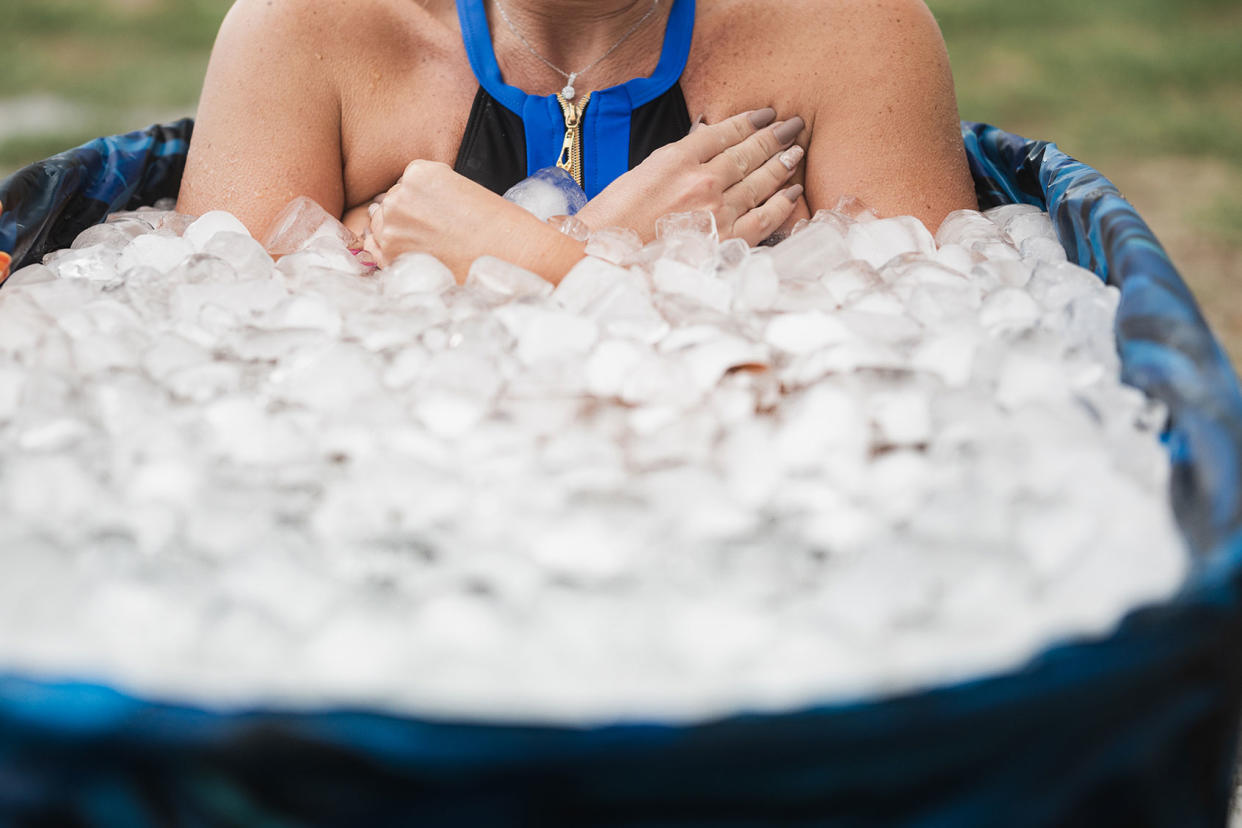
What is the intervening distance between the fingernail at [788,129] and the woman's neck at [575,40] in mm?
221

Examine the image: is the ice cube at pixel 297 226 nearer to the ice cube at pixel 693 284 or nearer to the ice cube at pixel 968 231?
the ice cube at pixel 693 284

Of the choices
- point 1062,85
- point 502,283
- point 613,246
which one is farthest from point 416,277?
point 1062,85

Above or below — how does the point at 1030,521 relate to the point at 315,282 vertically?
below

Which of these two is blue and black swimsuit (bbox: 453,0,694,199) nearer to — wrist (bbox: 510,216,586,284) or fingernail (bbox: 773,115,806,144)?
fingernail (bbox: 773,115,806,144)

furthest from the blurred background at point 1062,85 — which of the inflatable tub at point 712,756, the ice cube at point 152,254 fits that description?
the ice cube at point 152,254

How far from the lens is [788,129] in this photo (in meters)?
Result: 1.29

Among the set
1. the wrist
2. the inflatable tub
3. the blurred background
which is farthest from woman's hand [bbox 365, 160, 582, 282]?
the blurred background

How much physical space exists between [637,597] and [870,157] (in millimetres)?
940

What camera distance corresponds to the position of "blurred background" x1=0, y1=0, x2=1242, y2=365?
345 cm

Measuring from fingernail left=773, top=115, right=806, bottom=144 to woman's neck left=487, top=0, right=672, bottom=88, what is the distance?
0.22 meters

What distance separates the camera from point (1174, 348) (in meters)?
0.65

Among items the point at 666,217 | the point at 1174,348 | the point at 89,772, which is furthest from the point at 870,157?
the point at 89,772

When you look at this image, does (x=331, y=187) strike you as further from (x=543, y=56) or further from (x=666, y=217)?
(x=666, y=217)

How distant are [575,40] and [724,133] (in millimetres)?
285
